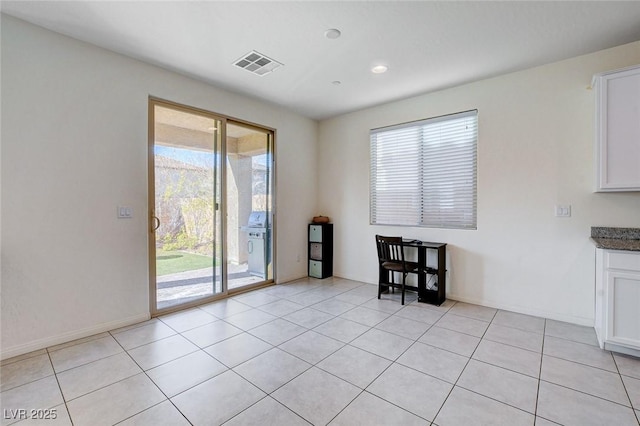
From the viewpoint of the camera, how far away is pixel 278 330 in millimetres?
2920

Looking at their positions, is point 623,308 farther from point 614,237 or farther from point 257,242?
point 257,242

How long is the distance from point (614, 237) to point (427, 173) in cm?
202

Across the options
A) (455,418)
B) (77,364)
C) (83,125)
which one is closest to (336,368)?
(455,418)

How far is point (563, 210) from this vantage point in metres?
3.10

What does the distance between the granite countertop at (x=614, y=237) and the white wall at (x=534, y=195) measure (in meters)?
0.07


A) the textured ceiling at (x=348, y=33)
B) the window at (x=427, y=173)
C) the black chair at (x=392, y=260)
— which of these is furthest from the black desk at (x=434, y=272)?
the textured ceiling at (x=348, y=33)

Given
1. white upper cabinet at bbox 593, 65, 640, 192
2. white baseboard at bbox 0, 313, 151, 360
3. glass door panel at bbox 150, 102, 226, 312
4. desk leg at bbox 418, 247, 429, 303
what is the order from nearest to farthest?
white baseboard at bbox 0, 313, 151, 360
white upper cabinet at bbox 593, 65, 640, 192
glass door panel at bbox 150, 102, 226, 312
desk leg at bbox 418, 247, 429, 303

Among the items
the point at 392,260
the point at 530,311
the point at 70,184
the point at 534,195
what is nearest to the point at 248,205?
the point at 70,184

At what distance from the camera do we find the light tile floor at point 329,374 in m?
1.75

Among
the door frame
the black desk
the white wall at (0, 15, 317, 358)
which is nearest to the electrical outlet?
the black desk

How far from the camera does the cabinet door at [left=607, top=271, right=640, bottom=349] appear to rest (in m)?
2.31

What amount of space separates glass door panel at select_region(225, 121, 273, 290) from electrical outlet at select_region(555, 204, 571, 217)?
12.1 feet

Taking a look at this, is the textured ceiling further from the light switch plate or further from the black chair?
the black chair

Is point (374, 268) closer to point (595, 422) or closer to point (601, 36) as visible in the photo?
point (595, 422)
